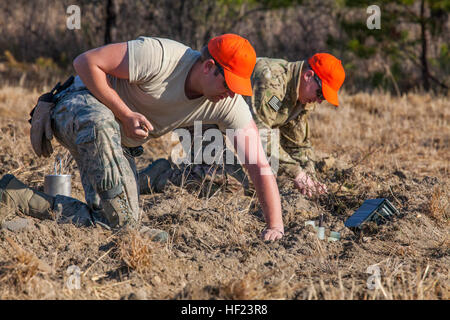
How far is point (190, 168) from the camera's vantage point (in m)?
4.70

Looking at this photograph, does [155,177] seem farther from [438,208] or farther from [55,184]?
[438,208]

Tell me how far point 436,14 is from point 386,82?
53.5 inches

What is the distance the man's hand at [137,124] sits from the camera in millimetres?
3396

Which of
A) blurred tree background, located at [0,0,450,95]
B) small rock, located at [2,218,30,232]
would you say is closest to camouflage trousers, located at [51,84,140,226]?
small rock, located at [2,218,30,232]

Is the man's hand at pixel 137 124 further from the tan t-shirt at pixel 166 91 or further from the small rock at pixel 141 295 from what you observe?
the small rock at pixel 141 295

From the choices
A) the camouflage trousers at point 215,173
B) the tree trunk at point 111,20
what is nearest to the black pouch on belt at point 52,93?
the camouflage trousers at point 215,173

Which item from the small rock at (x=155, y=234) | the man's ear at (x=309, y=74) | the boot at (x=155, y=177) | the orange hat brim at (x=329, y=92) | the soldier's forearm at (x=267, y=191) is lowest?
the boot at (x=155, y=177)

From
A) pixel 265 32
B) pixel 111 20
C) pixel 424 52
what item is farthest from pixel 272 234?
pixel 265 32

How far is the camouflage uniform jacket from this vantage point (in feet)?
15.1

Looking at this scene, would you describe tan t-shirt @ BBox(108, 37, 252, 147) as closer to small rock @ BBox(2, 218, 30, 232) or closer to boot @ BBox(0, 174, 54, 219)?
boot @ BBox(0, 174, 54, 219)

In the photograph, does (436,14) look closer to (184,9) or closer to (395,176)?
(184,9)

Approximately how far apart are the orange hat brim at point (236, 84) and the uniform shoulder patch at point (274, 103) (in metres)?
1.26

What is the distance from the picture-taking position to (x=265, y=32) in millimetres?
12875
